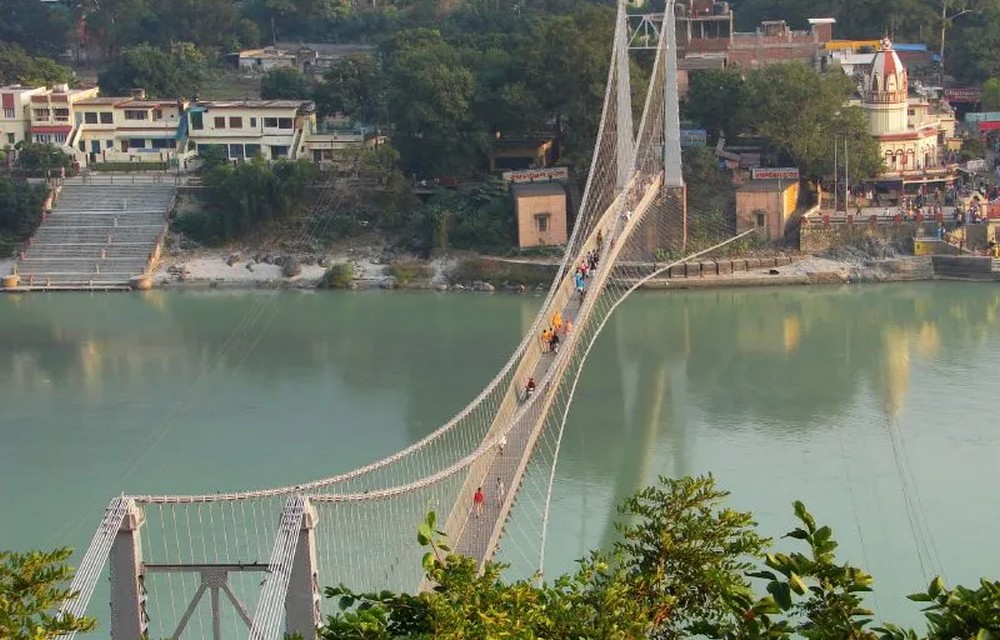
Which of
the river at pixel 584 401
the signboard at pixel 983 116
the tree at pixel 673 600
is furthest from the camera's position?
the signboard at pixel 983 116

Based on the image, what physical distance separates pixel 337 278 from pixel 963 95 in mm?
6320

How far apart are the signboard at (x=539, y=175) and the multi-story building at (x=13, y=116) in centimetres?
422

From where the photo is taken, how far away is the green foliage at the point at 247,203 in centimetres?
1402

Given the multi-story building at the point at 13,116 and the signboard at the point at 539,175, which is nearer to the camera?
the signboard at the point at 539,175

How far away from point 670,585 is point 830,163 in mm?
10244

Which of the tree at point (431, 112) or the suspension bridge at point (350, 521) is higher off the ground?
the tree at point (431, 112)

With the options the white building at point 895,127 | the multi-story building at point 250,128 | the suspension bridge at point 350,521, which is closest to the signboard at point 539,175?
the suspension bridge at point 350,521

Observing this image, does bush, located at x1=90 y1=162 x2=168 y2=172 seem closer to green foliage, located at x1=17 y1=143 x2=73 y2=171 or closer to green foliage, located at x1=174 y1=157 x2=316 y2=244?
green foliage, located at x1=17 y1=143 x2=73 y2=171

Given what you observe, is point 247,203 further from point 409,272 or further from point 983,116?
point 983,116

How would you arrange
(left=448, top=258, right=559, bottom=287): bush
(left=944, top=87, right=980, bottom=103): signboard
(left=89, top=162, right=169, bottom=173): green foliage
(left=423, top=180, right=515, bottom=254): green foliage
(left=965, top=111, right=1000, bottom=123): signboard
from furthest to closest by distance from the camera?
1. (left=944, top=87, right=980, bottom=103): signboard
2. (left=965, top=111, right=1000, bottom=123): signboard
3. (left=89, top=162, right=169, bottom=173): green foliage
4. (left=423, top=180, right=515, bottom=254): green foliage
5. (left=448, top=258, right=559, bottom=287): bush

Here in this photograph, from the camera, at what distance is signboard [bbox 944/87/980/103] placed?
1625 centimetres

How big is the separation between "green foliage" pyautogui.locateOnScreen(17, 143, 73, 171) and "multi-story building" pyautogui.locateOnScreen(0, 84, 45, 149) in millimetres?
691

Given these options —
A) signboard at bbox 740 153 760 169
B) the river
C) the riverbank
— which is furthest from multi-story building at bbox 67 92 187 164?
signboard at bbox 740 153 760 169

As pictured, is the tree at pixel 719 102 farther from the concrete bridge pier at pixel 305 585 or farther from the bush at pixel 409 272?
the concrete bridge pier at pixel 305 585
